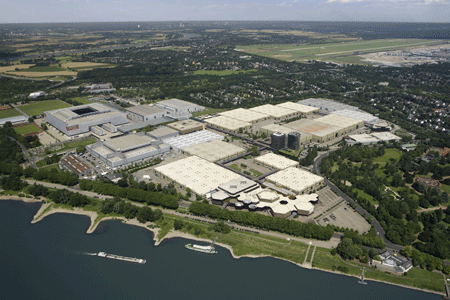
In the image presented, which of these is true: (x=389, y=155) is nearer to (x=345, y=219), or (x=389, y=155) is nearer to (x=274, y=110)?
(x=345, y=219)

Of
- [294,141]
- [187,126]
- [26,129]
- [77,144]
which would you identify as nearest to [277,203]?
[294,141]

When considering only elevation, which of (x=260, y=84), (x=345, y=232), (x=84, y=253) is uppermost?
(x=260, y=84)

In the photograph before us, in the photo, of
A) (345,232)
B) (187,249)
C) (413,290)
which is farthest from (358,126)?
(187,249)

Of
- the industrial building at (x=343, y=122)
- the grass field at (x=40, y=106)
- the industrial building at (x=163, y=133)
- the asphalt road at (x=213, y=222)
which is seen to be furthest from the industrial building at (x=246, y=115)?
the grass field at (x=40, y=106)

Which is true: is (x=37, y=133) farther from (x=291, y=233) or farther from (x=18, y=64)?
(x=18, y=64)

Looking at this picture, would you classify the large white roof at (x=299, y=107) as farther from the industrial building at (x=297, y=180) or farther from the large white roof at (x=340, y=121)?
the industrial building at (x=297, y=180)

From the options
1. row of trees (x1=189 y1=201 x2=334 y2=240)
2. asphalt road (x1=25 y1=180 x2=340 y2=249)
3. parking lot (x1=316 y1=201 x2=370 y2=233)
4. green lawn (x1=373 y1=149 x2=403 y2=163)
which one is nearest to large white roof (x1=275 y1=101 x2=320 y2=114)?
green lawn (x1=373 y1=149 x2=403 y2=163)
